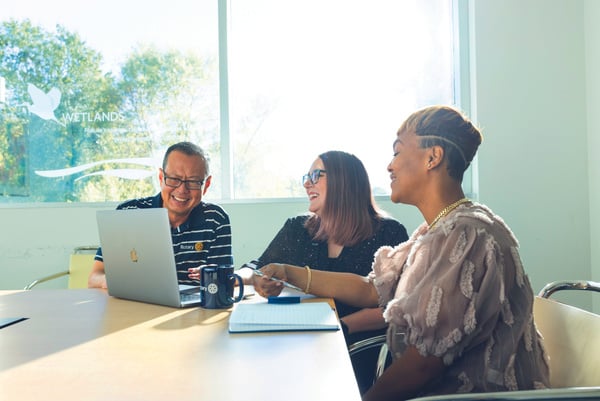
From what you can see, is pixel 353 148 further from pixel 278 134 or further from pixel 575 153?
pixel 575 153

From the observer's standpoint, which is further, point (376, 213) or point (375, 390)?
point (376, 213)

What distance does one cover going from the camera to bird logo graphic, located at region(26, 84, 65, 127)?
3916 mm

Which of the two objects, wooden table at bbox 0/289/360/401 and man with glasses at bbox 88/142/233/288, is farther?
man with glasses at bbox 88/142/233/288

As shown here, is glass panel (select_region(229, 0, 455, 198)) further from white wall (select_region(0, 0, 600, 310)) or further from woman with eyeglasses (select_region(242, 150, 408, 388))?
woman with eyeglasses (select_region(242, 150, 408, 388))

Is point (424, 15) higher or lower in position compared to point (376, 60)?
higher

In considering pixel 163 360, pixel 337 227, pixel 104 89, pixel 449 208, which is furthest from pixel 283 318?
pixel 104 89

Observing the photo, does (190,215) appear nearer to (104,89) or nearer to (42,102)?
(104,89)

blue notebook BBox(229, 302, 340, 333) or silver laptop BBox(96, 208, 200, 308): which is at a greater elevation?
silver laptop BBox(96, 208, 200, 308)

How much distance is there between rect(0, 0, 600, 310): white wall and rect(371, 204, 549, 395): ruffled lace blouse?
241 cm

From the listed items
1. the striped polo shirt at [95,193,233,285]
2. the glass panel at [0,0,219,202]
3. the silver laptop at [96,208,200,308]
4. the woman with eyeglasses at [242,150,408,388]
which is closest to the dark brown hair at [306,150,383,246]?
the woman with eyeglasses at [242,150,408,388]

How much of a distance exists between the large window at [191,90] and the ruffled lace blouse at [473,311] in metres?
2.54

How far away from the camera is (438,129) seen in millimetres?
1569

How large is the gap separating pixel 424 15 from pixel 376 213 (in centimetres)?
A: 197

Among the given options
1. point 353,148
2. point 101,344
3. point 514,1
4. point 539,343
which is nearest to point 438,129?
point 539,343
